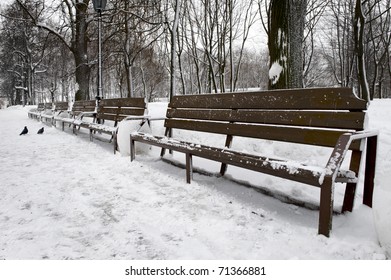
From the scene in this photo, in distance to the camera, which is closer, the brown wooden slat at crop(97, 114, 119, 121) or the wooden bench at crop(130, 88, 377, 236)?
the wooden bench at crop(130, 88, 377, 236)

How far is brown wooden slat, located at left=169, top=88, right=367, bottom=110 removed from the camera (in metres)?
2.39

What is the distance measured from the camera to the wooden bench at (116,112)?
207 inches

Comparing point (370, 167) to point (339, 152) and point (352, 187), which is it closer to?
point (352, 187)

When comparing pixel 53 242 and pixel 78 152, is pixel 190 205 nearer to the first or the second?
pixel 53 242

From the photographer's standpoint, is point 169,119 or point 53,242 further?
point 169,119

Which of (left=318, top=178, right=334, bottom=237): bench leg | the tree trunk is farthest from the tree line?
(left=318, top=178, right=334, bottom=237): bench leg

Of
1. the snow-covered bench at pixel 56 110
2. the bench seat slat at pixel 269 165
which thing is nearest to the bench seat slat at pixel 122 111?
the bench seat slat at pixel 269 165

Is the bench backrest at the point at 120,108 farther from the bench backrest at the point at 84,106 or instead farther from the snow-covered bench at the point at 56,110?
the snow-covered bench at the point at 56,110

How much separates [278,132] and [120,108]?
4059 millimetres

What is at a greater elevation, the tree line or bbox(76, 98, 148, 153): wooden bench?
the tree line

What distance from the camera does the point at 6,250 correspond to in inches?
77.2

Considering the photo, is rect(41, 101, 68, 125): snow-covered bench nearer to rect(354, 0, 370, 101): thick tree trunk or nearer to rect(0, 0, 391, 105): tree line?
rect(0, 0, 391, 105): tree line
